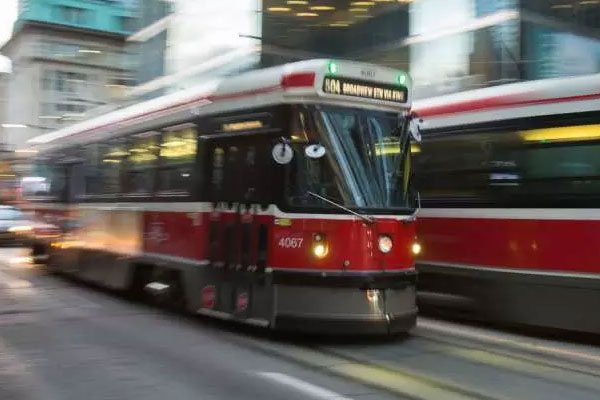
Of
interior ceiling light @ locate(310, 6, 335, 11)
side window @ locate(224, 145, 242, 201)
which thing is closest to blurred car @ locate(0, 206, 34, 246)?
interior ceiling light @ locate(310, 6, 335, 11)

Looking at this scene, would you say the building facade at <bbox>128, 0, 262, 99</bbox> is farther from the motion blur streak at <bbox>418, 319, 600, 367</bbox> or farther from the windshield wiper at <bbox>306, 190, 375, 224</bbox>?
the windshield wiper at <bbox>306, 190, 375, 224</bbox>

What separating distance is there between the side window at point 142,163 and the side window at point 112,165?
307 millimetres

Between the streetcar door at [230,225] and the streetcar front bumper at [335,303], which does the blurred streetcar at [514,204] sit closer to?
the streetcar front bumper at [335,303]

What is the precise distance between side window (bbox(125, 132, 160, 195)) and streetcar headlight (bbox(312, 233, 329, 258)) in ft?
11.8

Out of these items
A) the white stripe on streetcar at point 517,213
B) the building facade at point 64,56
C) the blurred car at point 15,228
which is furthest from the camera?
the building facade at point 64,56

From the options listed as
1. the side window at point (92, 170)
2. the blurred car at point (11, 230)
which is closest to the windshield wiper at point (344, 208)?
the side window at point (92, 170)

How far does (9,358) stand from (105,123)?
638cm

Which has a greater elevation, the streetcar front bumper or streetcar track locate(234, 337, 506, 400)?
the streetcar front bumper

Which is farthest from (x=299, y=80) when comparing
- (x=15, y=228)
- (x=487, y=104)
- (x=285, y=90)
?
(x=15, y=228)

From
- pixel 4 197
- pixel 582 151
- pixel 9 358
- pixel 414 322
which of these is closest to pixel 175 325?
pixel 9 358

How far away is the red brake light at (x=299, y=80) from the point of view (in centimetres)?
777

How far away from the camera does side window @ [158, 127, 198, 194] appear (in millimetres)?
9297

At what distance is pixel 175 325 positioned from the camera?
9.15 metres

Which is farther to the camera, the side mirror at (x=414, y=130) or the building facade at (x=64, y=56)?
the building facade at (x=64, y=56)
